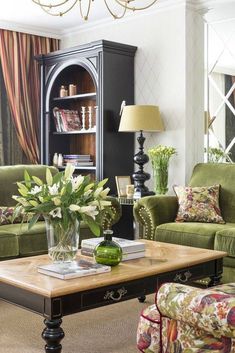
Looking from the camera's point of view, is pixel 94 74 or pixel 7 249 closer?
pixel 7 249

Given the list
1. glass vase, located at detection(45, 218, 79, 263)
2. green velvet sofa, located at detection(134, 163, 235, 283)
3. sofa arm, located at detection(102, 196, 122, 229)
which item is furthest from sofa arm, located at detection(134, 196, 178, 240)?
glass vase, located at detection(45, 218, 79, 263)

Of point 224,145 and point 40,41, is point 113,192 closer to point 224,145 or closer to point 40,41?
point 224,145

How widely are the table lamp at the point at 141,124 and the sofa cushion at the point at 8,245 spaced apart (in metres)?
1.59

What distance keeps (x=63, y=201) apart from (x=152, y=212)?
1941 millimetres

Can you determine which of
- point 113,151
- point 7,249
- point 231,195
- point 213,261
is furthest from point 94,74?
point 213,261

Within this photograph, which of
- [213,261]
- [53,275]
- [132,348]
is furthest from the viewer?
[213,261]

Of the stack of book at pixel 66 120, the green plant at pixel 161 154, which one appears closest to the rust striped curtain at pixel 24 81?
the stack of book at pixel 66 120

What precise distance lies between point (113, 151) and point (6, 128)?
143cm

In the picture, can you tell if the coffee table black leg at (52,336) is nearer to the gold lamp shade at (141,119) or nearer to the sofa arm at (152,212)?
the sofa arm at (152,212)

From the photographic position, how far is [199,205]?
4.56m

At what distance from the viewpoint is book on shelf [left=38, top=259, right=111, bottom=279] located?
2.61 m

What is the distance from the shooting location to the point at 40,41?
6562 millimetres

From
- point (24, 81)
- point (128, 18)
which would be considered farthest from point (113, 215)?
point (24, 81)

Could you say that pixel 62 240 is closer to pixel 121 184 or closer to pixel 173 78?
pixel 121 184
